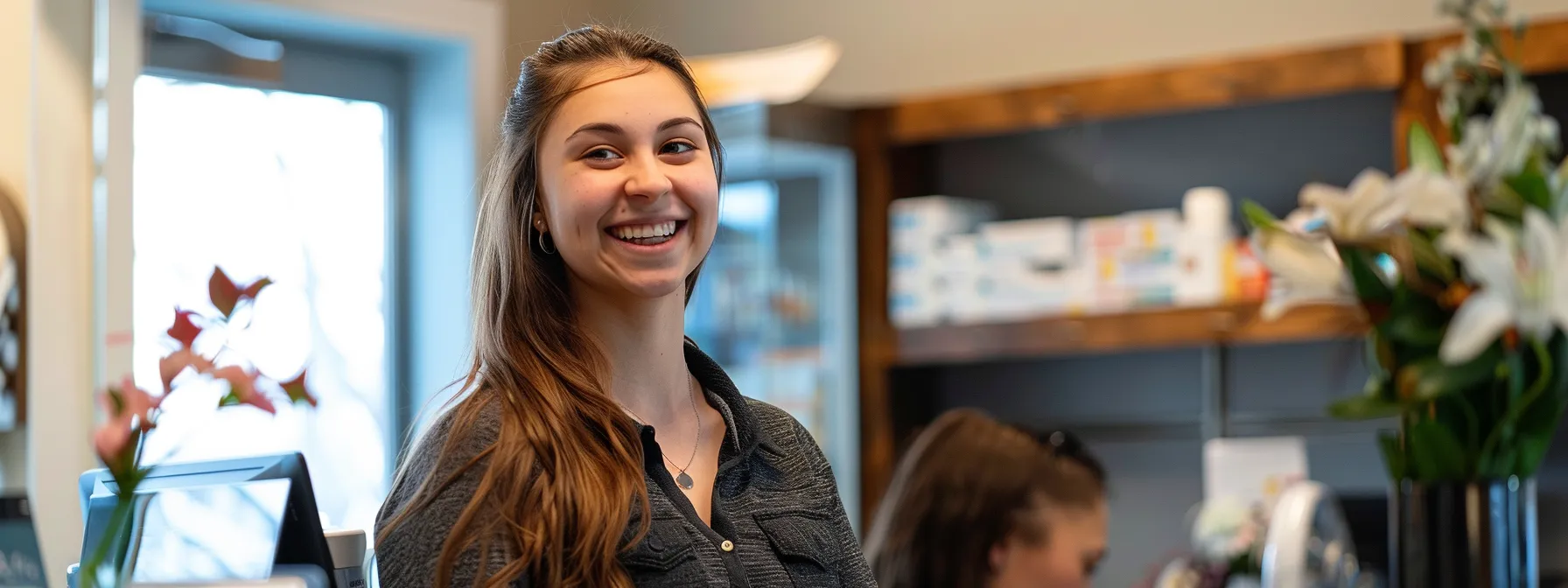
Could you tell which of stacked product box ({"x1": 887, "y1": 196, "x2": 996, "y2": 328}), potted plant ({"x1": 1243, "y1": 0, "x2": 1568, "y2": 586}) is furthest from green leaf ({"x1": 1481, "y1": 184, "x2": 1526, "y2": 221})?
stacked product box ({"x1": 887, "y1": 196, "x2": 996, "y2": 328})

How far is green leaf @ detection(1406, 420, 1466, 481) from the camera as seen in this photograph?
1602mm

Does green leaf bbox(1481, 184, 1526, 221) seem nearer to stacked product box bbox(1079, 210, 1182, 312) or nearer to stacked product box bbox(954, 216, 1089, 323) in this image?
stacked product box bbox(1079, 210, 1182, 312)

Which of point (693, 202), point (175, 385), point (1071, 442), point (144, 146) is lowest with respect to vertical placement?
point (1071, 442)

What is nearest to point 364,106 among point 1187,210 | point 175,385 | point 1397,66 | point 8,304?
point 8,304

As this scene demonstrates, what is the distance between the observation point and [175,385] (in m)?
1.13

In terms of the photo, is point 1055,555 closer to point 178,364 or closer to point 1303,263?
point 1303,263

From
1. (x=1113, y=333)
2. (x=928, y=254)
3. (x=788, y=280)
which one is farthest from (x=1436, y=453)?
(x=788, y=280)

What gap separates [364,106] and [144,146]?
59 centimetres

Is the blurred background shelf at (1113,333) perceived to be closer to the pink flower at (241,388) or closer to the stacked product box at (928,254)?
the stacked product box at (928,254)

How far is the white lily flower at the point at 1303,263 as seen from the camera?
1.66 metres

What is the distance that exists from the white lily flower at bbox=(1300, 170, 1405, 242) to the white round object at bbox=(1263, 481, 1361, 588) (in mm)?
308

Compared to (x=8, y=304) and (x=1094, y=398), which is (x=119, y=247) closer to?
(x=8, y=304)

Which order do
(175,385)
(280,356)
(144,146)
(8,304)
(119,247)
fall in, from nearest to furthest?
(175,385) < (8,304) < (119,247) < (144,146) < (280,356)

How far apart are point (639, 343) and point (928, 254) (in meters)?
2.77
